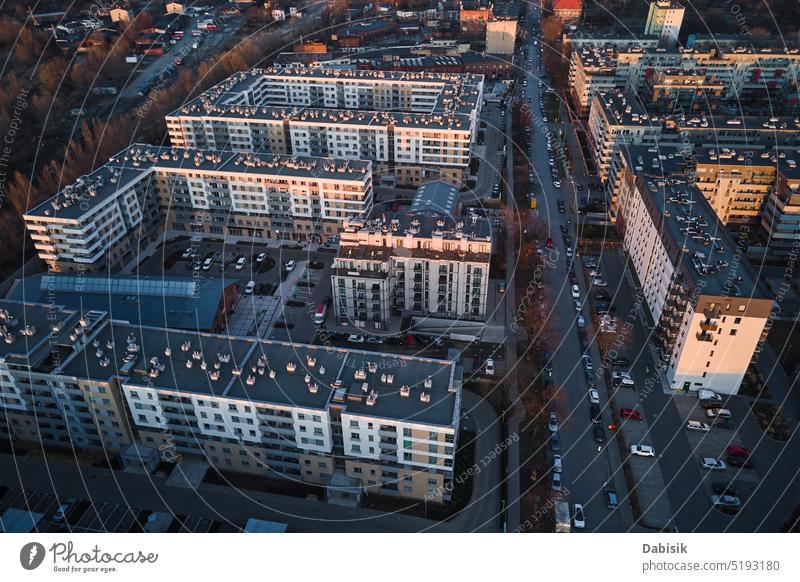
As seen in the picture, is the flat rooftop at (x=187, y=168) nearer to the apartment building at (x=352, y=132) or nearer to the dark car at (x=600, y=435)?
the apartment building at (x=352, y=132)

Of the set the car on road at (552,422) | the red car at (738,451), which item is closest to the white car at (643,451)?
the red car at (738,451)

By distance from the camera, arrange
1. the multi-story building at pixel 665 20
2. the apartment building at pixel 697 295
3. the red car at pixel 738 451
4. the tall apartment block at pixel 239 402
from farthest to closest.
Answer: the multi-story building at pixel 665 20 < the apartment building at pixel 697 295 < the red car at pixel 738 451 < the tall apartment block at pixel 239 402

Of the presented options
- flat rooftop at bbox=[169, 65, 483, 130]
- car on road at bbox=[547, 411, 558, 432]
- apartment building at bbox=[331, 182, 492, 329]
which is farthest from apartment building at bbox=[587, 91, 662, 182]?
car on road at bbox=[547, 411, 558, 432]

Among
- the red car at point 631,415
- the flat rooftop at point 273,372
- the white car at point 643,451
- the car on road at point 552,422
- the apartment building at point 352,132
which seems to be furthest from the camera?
the apartment building at point 352,132

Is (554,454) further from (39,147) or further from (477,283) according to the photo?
(39,147)

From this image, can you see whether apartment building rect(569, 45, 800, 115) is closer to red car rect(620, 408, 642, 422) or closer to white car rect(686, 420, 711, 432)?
red car rect(620, 408, 642, 422)

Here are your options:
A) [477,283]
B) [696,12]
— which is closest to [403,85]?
[477,283]

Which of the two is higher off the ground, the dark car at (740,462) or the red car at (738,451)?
the red car at (738,451)

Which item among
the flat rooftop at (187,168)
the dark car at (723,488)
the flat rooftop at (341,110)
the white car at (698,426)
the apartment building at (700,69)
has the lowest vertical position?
the dark car at (723,488)
